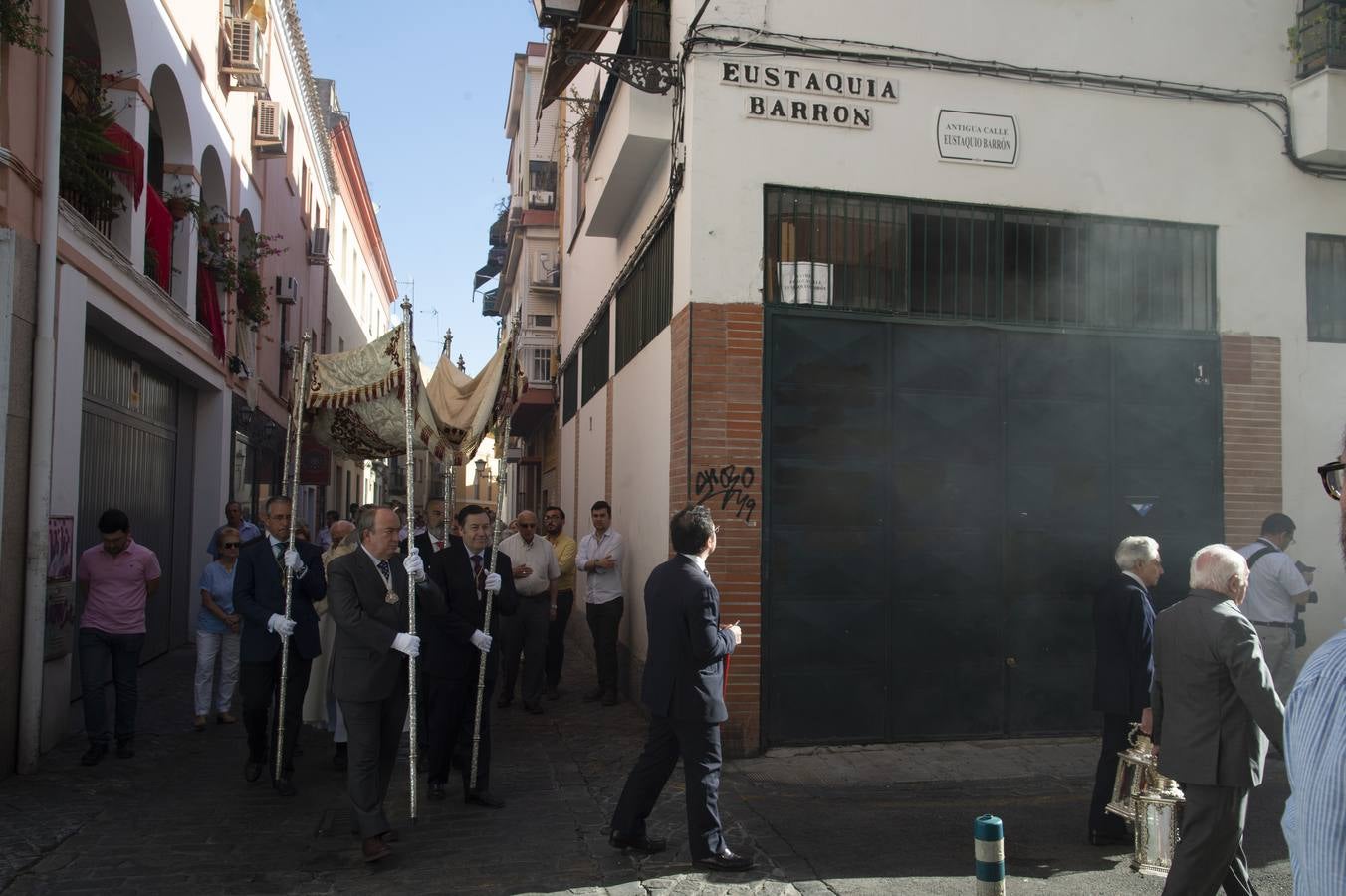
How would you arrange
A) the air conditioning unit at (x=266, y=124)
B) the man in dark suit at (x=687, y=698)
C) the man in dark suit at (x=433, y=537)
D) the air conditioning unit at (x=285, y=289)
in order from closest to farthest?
1. the man in dark suit at (x=687, y=698)
2. the man in dark suit at (x=433, y=537)
3. the air conditioning unit at (x=266, y=124)
4. the air conditioning unit at (x=285, y=289)

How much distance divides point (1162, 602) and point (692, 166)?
5.56m

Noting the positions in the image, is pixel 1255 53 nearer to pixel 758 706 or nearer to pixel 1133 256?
pixel 1133 256

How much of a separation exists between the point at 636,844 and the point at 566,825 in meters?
0.71

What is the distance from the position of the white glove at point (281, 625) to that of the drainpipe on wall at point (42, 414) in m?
1.84

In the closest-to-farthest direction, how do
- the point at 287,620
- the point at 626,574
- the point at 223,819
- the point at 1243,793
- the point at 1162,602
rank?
the point at 1243,793, the point at 223,819, the point at 287,620, the point at 1162,602, the point at 626,574

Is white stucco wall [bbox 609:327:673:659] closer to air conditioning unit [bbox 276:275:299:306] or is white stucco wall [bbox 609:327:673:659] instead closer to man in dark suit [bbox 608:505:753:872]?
man in dark suit [bbox 608:505:753:872]

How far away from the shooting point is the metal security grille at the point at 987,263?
8633mm

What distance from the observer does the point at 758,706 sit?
8.13 meters

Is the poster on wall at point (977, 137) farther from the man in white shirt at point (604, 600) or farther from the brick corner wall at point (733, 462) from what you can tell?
the man in white shirt at point (604, 600)

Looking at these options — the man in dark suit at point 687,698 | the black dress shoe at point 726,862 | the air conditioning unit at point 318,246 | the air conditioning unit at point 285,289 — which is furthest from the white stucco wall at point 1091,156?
the air conditioning unit at point 318,246

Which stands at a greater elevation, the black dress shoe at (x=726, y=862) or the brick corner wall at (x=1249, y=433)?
the brick corner wall at (x=1249, y=433)

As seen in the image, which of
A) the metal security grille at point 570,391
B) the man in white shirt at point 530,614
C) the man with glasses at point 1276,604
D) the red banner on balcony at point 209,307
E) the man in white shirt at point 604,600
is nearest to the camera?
the man with glasses at point 1276,604

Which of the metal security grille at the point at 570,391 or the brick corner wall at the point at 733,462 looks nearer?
the brick corner wall at the point at 733,462

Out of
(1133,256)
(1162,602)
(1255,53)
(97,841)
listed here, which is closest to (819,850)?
(97,841)
